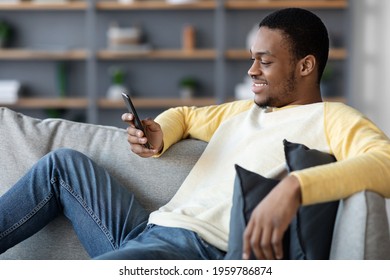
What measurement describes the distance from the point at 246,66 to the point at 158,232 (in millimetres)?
3843

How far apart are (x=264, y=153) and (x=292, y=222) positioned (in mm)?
311

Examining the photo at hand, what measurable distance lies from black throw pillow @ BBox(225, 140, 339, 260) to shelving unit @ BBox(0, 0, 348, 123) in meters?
3.75

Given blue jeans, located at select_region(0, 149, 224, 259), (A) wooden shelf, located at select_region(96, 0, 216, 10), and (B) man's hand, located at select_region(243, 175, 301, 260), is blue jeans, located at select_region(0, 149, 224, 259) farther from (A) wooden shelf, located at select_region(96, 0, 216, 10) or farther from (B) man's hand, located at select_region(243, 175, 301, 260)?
(A) wooden shelf, located at select_region(96, 0, 216, 10)

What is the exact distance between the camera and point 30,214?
1937mm

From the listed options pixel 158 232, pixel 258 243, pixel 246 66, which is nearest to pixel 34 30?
pixel 246 66

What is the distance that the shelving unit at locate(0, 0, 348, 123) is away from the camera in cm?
531

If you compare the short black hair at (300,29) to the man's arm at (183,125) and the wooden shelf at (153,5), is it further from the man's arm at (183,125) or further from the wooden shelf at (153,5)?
the wooden shelf at (153,5)

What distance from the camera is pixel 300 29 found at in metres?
1.99

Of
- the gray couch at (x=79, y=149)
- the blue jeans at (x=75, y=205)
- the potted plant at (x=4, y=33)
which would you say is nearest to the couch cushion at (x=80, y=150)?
the gray couch at (x=79, y=149)

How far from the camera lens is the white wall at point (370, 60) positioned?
481cm

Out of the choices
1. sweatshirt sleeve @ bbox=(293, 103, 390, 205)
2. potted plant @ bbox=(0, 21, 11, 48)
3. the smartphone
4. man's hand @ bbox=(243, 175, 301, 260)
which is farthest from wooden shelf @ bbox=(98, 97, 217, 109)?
man's hand @ bbox=(243, 175, 301, 260)

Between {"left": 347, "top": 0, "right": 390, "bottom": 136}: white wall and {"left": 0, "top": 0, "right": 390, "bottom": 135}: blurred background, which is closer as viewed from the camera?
{"left": 347, "top": 0, "right": 390, "bottom": 136}: white wall
